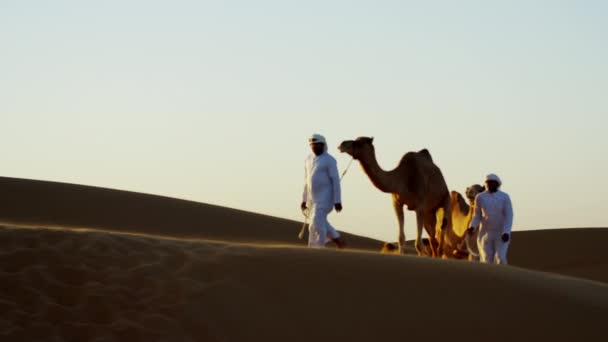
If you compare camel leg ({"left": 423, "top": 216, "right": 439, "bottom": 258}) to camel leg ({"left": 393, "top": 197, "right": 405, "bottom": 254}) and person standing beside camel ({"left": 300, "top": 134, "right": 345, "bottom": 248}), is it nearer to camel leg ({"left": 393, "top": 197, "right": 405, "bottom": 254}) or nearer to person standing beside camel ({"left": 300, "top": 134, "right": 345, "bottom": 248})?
camel leg ({"left": 393, "top": 197, "right": 405, "bottom": 254})

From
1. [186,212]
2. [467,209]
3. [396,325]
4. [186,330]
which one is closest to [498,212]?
[467,209]

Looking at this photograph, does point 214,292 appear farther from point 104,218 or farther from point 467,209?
point 104,218

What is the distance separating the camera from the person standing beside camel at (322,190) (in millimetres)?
15273

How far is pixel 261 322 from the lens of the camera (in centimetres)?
1102

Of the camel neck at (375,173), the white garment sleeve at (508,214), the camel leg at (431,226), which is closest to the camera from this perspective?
the white garment sleeve at (508,214)

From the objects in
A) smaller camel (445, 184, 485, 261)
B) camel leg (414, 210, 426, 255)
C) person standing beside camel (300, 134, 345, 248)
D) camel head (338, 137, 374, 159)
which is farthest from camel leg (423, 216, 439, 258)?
person standing beside camel (300, 134, 345, 248)

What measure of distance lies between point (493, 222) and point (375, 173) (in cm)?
229

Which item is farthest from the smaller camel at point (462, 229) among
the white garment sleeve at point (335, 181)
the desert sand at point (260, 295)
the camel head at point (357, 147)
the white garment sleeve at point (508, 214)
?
the desert sand at point (260, 295)

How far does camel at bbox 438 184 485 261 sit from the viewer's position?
1827cm

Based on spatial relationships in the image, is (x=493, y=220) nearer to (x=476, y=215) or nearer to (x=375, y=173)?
(x=476, y=215)

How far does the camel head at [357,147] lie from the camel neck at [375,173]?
120 mm

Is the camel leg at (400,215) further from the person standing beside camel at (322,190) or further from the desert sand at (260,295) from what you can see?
the desert sand at (260,295)

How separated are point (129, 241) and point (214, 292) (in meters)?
1.89

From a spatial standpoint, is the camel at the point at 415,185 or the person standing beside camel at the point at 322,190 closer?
the person standing beside camel at the point at 322,190
